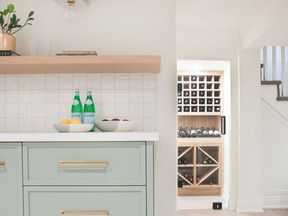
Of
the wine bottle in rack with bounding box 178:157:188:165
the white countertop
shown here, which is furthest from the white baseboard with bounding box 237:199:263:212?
the white countertop

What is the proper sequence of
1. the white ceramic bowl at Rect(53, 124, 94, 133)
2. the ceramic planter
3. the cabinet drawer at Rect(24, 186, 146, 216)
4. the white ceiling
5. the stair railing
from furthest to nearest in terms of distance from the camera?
the stair railing < the white ceiling < the ceramic planter < the white ceramic bowl at Rect(53, 124, 94, 133) < the cabinet drawer at Rect(24, 186, 146, 216)

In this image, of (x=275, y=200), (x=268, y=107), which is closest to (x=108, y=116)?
(x=268, y=107)

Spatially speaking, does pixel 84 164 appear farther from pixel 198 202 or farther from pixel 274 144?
pixel 274 144

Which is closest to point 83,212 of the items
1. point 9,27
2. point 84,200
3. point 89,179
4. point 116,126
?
point 84,200

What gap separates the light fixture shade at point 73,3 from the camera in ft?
6.26

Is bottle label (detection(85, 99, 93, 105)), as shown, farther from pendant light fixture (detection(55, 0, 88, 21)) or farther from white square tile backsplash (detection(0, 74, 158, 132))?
pendant light fixture (detection(55, 0, 88, 21))

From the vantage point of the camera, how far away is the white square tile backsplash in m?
1.97

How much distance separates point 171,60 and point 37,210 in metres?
1.20

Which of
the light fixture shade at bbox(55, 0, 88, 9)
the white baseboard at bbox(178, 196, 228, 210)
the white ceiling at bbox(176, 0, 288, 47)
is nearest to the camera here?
the light fixture shade at bbox(55, 0, 88, 9)

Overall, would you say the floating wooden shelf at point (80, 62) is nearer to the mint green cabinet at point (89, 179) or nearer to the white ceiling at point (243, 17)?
the mint green cabinet at point (89, 179)

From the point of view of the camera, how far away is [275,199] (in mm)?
4172

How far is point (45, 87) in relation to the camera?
1985mm

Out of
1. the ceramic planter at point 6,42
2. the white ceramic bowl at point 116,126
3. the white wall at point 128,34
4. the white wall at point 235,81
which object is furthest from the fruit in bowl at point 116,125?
the white wall at point 235,81

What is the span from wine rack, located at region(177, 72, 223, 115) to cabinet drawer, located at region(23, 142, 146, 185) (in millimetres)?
3095
